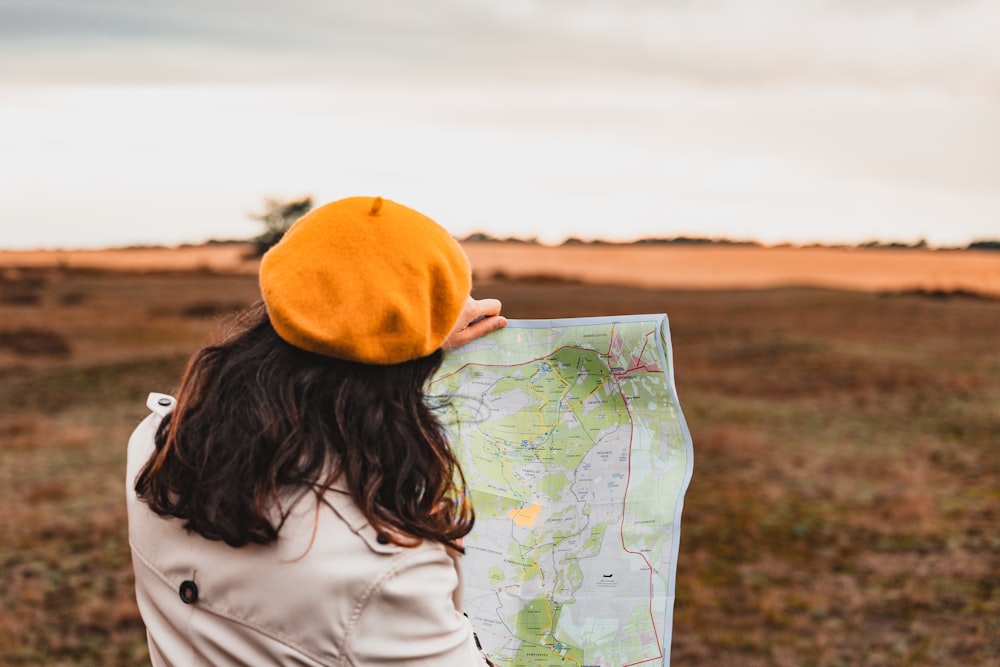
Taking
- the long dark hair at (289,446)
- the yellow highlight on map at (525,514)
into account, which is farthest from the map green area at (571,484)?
the long dark hair at (289,446)

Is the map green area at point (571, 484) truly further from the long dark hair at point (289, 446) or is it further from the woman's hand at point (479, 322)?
the long dark hair at point (289, 446)

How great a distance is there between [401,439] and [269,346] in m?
0.25

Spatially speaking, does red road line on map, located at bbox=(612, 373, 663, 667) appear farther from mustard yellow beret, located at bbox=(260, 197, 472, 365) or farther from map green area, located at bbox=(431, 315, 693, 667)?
mustard yellow beret, located at bbox=(260, 197, 472, 365)

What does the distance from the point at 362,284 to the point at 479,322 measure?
1.82 feet

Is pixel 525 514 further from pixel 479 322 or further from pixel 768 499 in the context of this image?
pixel 768 499

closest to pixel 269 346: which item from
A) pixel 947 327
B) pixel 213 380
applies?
pixel 213 380

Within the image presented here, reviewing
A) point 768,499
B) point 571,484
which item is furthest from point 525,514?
point 768,499

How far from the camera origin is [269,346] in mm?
1298

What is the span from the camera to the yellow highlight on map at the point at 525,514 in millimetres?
1765

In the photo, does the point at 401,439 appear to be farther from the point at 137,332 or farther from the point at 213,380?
the point at 137,332

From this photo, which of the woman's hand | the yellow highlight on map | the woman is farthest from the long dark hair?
the yellow highlight on map

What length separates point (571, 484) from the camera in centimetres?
177

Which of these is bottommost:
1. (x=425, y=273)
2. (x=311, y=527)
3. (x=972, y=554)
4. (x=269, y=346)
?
(x=972, y=554)

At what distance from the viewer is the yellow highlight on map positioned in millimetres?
1765
